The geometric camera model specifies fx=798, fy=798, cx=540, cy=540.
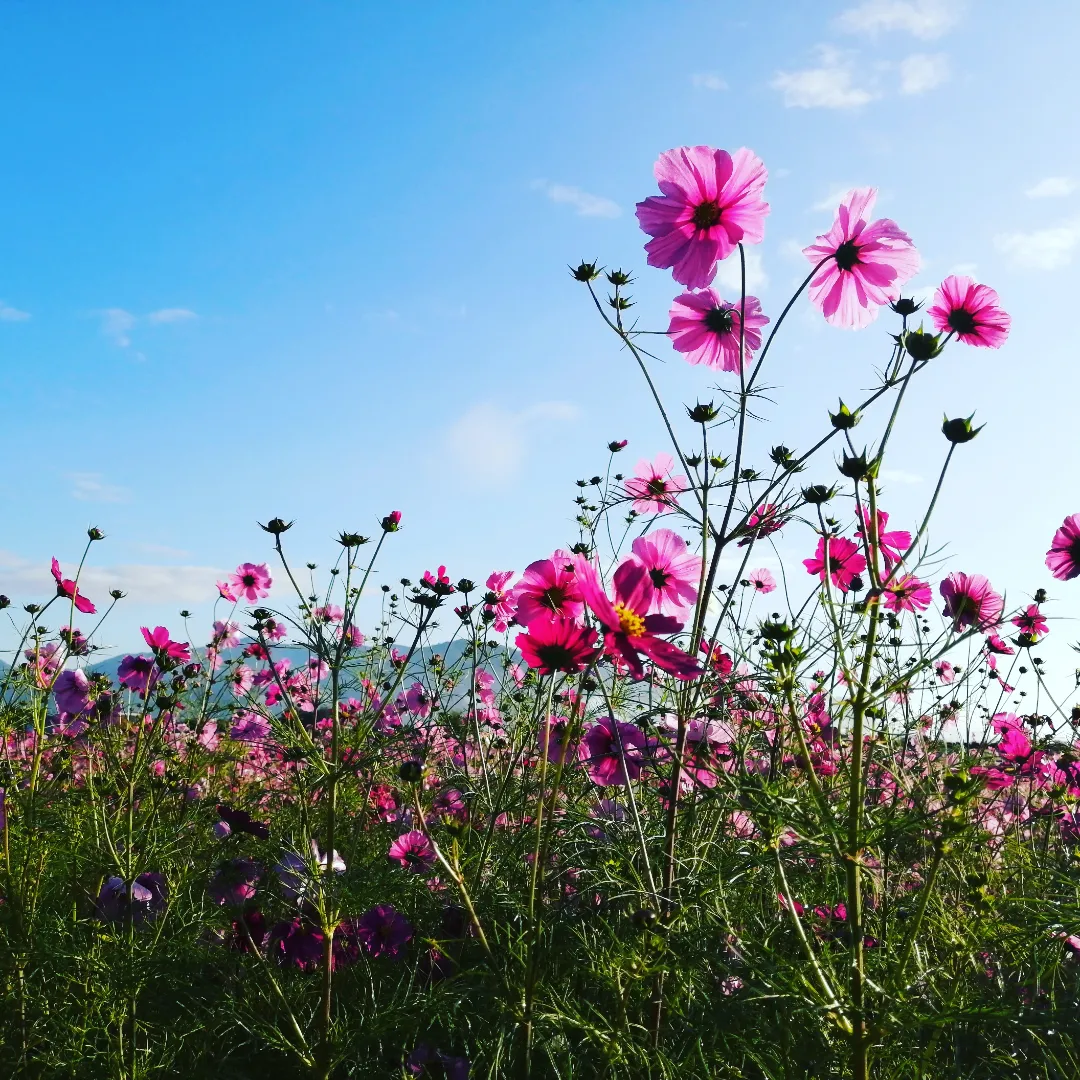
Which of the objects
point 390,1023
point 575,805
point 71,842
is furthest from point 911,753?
point 71,842

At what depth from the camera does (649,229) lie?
1.47 meters

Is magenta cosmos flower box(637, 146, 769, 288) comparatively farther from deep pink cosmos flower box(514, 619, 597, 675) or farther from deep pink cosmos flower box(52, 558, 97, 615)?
deep pink cosmos flower box(52, 558, 97, 615)

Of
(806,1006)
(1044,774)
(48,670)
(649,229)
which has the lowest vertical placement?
(806,1006)

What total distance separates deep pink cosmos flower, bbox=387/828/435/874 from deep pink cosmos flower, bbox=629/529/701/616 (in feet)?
3.43

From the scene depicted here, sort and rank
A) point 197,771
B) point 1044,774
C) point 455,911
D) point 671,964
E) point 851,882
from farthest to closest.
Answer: point 1044,774 → point 197,771 → point 455,911 → point 671,964 → point 851,882

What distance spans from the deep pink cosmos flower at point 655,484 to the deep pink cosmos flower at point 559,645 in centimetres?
62

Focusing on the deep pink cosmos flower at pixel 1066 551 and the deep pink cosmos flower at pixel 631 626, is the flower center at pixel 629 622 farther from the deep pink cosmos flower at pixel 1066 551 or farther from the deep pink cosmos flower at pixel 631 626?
the deep pink cosmos flower at pixel 1066 551

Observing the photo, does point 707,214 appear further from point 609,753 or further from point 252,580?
point 252,580

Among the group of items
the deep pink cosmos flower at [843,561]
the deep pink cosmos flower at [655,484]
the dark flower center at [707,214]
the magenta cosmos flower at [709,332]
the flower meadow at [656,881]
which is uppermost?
the dark flower center at [707,214]

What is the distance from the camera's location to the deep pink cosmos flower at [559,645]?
1064mm

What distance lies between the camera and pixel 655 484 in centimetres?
174

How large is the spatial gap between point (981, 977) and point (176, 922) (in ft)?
6.06

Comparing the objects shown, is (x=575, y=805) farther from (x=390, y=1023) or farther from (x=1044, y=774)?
(x=1044, y=774)

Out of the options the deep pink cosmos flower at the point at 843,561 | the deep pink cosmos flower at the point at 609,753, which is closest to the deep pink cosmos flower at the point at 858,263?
the deep pink cosmos flower at the point at 843,561
